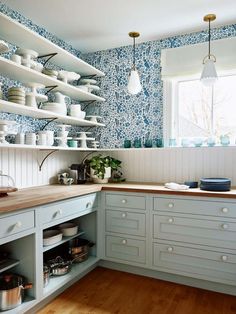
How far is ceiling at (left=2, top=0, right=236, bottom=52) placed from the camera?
2.24m

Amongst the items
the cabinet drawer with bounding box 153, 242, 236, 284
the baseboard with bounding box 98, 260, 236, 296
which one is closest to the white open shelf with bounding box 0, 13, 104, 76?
the cabinet drawer with bounding box 153, 242, 236, 284

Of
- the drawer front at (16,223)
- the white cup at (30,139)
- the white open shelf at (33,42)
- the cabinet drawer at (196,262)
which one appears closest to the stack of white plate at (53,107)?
the white cup at (30,139)

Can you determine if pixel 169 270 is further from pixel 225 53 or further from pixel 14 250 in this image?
pixel 225 53

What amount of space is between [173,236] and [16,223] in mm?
1349

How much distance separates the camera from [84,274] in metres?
2.54

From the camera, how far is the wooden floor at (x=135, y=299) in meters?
1.97

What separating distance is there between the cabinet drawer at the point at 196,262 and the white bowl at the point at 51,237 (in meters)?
0.88

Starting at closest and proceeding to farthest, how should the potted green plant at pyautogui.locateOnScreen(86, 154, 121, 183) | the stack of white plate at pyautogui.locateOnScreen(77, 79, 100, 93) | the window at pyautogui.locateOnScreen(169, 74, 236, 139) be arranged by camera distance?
1. the window at pyautogui.locateOnScreen(169, 74, 236, 139)
2. the potted green plant at pyautogui.locateOnScreen(86, 154, 121, 183)
3. the stack of white plate at pyautogui.locateOnScreen(77, 79, 100, 93)

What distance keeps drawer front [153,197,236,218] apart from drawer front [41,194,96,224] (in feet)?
2.04

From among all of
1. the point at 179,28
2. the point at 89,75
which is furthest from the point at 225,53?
the point at 89,75

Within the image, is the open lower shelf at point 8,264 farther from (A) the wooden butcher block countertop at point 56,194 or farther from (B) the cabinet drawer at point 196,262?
(B) the cabinet drawer at point 196,262

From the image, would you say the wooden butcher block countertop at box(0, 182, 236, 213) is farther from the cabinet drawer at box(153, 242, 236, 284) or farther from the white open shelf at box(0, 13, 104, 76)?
the white open shelf at box(0, 13, 104, 76)

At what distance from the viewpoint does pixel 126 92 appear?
3.14 m

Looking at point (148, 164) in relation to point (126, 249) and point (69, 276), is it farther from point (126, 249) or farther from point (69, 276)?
point (69, 276)
